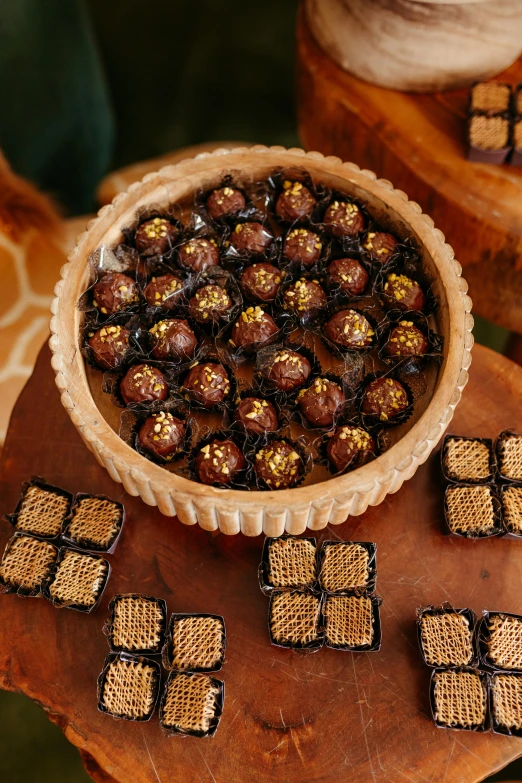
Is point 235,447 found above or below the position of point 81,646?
above

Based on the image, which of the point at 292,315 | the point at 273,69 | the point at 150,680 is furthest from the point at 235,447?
the point at 273,69

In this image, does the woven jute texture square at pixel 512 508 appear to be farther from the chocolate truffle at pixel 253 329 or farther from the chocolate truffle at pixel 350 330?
the chocolate truffle at pixel 253 329

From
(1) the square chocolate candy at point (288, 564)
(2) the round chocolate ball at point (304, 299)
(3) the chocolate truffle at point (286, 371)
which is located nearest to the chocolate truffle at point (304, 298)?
(2) the round chocolate ball at point (304, 299)

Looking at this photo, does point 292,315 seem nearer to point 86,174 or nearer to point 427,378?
point 427,378

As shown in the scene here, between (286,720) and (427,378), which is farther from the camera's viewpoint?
(427,378)

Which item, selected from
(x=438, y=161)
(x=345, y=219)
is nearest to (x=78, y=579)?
(x=345, y=219)

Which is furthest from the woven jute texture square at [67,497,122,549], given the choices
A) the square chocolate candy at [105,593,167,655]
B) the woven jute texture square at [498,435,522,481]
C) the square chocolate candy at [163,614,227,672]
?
the woven jute texture square at [498,435,522,481]
